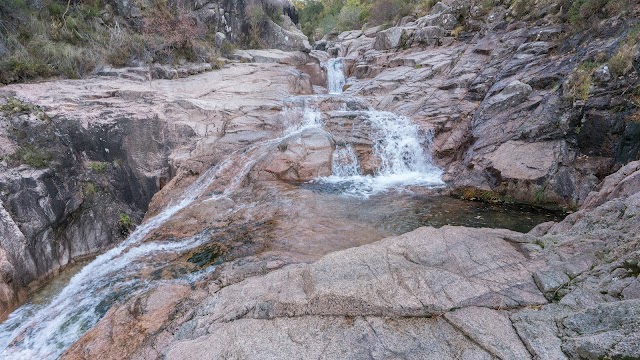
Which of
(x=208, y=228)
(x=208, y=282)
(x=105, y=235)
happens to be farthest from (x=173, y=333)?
(x=105, y=235)

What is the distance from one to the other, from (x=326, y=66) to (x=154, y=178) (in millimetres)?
12660

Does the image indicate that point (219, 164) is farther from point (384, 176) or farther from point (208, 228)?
point (384, 176)

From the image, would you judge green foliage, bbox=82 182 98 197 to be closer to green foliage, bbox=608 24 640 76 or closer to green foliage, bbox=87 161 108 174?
green foliage, bbox=87 161 108 174

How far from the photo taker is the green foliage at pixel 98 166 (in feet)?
26.8

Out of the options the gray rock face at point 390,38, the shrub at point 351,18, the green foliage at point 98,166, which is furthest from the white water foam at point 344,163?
the shrub at point 351,18

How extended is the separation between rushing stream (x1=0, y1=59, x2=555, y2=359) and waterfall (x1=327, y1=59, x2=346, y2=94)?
5071mm

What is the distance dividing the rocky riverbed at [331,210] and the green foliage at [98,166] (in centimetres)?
4

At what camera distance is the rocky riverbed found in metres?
2.84

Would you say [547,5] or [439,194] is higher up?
[547,5]

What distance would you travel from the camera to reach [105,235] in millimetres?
7535

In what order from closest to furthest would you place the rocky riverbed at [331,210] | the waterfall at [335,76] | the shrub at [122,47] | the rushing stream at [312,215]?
the rocky riverbed at [331,210]
the rushing stream at [312,215]
the shrub at [122,47]
the waterfall at [335,76]

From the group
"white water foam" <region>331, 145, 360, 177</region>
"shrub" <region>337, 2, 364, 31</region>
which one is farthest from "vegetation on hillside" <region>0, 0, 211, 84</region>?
"shrub" <region>337, 2, 364, 31</region>

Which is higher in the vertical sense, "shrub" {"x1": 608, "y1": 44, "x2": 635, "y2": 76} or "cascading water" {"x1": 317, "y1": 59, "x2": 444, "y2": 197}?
"shrub" {"x1": 608, "y1": 44, "x2": 635, "y2": 76}

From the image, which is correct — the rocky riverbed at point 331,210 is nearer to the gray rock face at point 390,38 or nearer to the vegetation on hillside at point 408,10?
the vegetation on hillside at point 408,10
